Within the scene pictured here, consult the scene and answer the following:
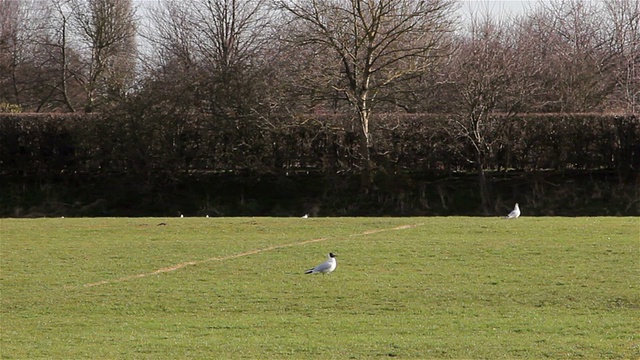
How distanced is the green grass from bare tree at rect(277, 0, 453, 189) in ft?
54.5

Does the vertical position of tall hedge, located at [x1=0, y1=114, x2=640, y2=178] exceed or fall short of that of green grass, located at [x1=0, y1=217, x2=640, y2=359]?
it exceeds it

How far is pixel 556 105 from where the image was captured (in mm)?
46781

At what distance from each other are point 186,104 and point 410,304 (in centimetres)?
2961

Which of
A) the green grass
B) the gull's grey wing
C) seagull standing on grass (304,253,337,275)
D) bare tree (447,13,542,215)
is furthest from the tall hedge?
the gull's grey wing

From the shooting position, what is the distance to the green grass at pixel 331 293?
13852 millimetres

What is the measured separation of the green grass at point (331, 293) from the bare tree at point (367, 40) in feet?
54.5

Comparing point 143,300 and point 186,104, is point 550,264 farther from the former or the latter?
point 186,104

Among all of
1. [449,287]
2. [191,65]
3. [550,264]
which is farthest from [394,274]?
[191,65]

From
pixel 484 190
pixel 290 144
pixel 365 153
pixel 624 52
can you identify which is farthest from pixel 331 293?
pixel 624 52

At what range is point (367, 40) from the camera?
142ft

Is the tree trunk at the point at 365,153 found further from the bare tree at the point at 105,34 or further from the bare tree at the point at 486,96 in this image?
the bare tree at the point at 105,34

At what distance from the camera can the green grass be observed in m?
13.9

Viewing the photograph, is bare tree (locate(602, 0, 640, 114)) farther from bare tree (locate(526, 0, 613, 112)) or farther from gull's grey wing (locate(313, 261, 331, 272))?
gull's grey wing (locate(313, 261, 331, 272))

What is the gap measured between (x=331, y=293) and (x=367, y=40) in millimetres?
26808
